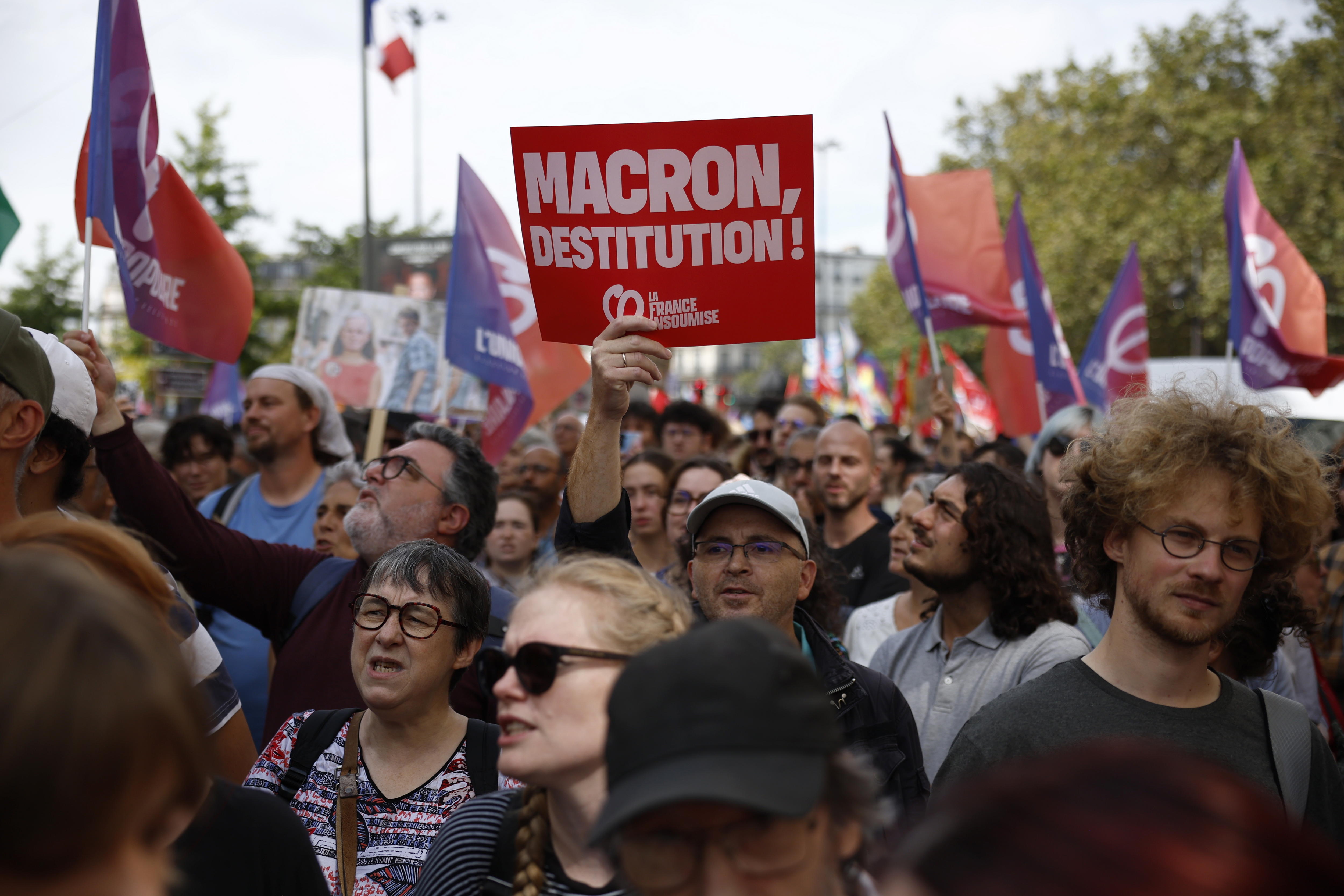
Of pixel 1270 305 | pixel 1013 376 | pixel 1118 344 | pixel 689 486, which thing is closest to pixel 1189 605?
pixel 689 486

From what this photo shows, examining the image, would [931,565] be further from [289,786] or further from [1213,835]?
[1213,835]

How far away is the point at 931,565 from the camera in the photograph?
3.86m

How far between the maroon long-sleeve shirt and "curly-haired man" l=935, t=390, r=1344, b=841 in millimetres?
1809

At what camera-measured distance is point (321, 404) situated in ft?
18.2

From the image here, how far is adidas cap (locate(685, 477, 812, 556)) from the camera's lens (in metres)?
3.27

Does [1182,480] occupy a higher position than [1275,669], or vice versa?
[1182,480]

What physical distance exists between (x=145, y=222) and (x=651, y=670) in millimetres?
3767

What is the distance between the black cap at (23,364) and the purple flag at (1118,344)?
325 inches

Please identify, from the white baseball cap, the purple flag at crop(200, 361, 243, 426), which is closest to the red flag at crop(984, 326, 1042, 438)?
the white baseball cap

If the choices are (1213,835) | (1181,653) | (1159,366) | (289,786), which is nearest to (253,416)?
(289,786)

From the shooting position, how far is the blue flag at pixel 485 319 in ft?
21.1

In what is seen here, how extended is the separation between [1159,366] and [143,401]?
22454mm

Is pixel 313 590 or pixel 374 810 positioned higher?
pixel 313 590

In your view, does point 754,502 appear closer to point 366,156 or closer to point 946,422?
point 946,422
